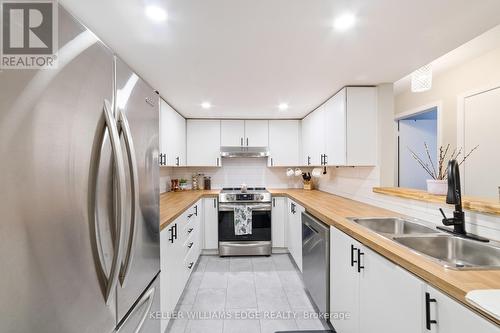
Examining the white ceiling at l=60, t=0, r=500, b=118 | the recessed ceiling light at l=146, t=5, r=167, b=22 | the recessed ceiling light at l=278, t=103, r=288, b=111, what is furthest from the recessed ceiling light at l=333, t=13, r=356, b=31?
the recessed ceiling light at l=278, t=103, r=288, b=111

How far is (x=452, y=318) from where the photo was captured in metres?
0.79

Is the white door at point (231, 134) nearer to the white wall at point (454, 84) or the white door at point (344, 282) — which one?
the white door at point (344, 282)

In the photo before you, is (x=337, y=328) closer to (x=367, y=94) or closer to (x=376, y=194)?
(x=376, y=194)

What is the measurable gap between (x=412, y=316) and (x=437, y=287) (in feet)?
0.68

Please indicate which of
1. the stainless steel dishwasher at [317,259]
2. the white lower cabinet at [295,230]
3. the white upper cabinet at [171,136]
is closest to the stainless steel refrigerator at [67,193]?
the stainless steel dishwasher at [317,259]

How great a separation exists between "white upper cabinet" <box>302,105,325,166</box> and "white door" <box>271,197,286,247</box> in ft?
2.59

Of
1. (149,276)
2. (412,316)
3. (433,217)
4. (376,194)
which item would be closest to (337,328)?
(412,316)

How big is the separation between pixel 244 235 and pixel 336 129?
1.98 m

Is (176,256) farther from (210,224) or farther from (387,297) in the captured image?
(387,297)

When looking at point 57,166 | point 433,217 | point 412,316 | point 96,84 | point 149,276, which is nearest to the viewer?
point 57,166

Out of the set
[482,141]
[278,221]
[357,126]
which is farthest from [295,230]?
[482,141]

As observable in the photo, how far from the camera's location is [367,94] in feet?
7.74

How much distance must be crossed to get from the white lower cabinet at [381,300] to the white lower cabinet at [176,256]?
1.31 metres

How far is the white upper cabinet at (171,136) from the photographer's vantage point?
2703 millimetres
